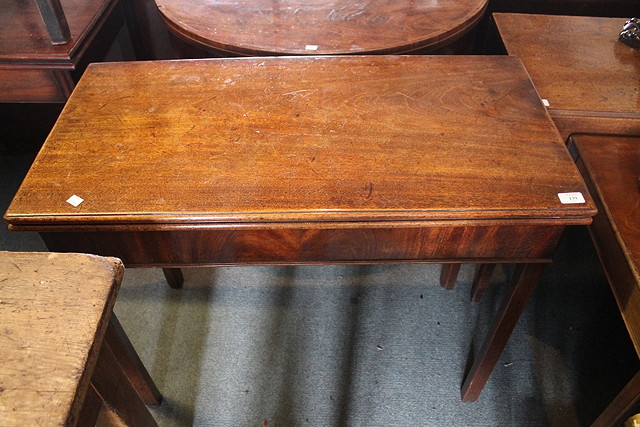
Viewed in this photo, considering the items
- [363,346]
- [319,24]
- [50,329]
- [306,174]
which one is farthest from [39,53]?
[363,346]

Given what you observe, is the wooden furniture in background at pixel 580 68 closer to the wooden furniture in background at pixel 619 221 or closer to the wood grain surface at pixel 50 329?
the wooden furniture in background at pixel 619 221

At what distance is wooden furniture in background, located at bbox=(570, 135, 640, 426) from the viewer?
0.95 m

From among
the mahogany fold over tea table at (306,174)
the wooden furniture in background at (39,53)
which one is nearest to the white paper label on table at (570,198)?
the mahogany fold over tea table at (306,174)

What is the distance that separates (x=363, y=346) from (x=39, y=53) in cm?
113

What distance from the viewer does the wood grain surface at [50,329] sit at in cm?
46

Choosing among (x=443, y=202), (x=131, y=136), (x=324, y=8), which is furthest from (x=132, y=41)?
(x=443, y=202)

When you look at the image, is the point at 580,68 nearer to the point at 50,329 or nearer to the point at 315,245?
the point at 315,245

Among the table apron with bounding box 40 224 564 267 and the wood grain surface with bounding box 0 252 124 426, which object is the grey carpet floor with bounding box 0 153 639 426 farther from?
the wood grain surface with bounding box 0 252 124 426

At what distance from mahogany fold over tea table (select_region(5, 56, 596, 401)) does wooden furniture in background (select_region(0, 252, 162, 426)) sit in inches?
10.1

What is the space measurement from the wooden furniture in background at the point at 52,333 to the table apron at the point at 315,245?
0.92 feet

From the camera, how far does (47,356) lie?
0.49 metres

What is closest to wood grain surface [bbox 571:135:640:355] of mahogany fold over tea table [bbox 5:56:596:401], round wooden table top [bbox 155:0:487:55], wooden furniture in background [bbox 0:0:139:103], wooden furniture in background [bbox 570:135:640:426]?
wooden furniture in background [bbox 570:135:640:426]

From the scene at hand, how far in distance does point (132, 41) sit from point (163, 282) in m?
0.86

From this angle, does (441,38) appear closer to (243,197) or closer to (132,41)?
(243,197)
